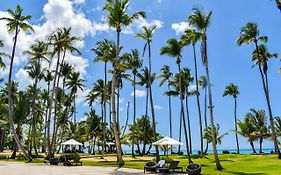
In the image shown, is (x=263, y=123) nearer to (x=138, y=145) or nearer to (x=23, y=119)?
(x=138, y=145)

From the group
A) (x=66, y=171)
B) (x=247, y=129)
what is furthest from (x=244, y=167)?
(x=247, y=129)

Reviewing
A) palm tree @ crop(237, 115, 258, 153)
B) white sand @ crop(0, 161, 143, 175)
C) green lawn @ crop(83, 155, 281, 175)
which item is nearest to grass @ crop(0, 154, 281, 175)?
green lawn @ crop(83, 155, 281, 175)

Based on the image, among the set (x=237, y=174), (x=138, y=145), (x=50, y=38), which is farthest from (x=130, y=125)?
(x=237, y=174)

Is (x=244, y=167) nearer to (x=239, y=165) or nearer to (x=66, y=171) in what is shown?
(x=239, y=165)

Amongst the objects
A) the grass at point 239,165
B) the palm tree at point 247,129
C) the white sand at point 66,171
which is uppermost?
the palm tree at point 247,129

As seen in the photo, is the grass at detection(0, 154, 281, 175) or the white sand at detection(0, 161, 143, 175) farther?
the grass at detection(0, 154, 281, 175)

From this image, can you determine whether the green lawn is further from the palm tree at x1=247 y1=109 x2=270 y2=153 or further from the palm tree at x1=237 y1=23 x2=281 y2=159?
the palm tree at x1=247 y1=109 x2=270 y2=153

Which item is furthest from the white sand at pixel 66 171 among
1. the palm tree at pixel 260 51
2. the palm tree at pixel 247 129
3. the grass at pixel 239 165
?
the palm tree at pixel 247 129

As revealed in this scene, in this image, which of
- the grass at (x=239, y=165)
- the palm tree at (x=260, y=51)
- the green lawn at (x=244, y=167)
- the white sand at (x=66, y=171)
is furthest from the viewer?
A: the palm tree at (x=260, y=51)

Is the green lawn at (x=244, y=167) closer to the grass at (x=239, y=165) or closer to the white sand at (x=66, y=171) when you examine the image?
the grass at (x=239, y=165)

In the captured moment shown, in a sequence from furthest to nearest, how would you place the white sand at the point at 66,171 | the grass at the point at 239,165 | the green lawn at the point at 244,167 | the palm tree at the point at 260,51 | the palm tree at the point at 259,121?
the palm tree at the point at 259,121
the palm tree at the point at 260,51
the grass at the point at 239,165
the green lawn at the point at 244,167
the white sand at the point at 66,171

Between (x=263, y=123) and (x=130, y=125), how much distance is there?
2897 cm

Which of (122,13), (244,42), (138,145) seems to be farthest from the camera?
(138,145)

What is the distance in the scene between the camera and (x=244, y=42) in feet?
134
